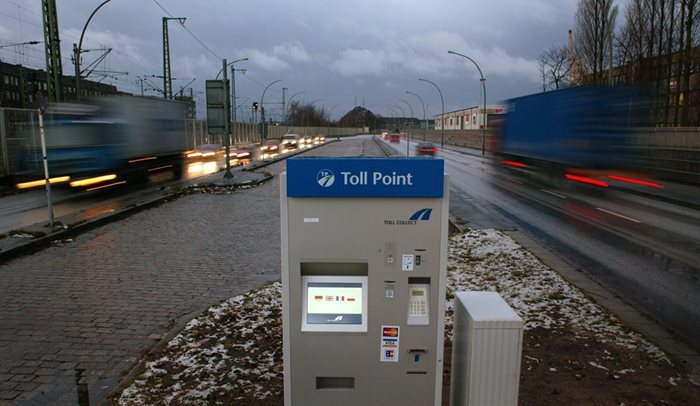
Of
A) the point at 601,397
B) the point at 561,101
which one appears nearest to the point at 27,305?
the point at 601,397

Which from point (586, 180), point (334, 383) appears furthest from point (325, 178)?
point (586, 180)

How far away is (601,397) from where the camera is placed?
4258mm

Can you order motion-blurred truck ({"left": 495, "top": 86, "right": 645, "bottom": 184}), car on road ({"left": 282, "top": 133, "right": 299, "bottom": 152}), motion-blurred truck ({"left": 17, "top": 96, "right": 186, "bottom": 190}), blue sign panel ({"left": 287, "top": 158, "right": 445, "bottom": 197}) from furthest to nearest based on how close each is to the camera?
car on road ({"left": 282, "top": 133, "right": 299, "bottom": 152}) < motion-blurred truck ({"left": 495, "top": 86, "right": 645, "bottom": 184}) < motion-blurred truck ({"left": 17, "top": 96, "right": 186, "bottom": 190}) < blue sign panel ({"left": 287, "top": 158, "right": 445, "bottom": 197})

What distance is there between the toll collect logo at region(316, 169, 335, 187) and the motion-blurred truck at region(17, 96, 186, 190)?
1712 centimetres

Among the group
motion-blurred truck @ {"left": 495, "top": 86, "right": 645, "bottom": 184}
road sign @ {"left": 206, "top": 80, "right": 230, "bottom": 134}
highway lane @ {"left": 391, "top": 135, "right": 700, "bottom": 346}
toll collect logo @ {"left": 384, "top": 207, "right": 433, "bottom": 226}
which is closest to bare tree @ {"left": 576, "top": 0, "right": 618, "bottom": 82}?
motion-blurred truck @ {"left": 495, "top": 86, "right": 645, "bottom": 184}

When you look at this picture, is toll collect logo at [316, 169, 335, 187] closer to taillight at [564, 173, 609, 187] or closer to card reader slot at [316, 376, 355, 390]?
card reader slot at [316, 376, 355, 390]

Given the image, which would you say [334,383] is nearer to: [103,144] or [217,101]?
[103,144]

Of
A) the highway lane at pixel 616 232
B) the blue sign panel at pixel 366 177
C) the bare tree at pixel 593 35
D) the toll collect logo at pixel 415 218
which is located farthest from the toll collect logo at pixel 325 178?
the bare tree at pixel 593 35

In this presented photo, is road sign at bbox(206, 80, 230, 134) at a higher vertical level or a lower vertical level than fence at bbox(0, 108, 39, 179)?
higher

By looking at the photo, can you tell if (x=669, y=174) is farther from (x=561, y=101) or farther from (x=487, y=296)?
(x=487, y=296)

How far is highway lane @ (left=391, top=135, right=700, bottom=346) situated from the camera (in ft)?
24.9

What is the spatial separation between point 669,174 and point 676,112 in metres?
14.4

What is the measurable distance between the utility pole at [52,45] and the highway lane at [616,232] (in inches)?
607

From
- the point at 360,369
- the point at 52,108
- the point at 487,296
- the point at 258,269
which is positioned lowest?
the point at 258,269
